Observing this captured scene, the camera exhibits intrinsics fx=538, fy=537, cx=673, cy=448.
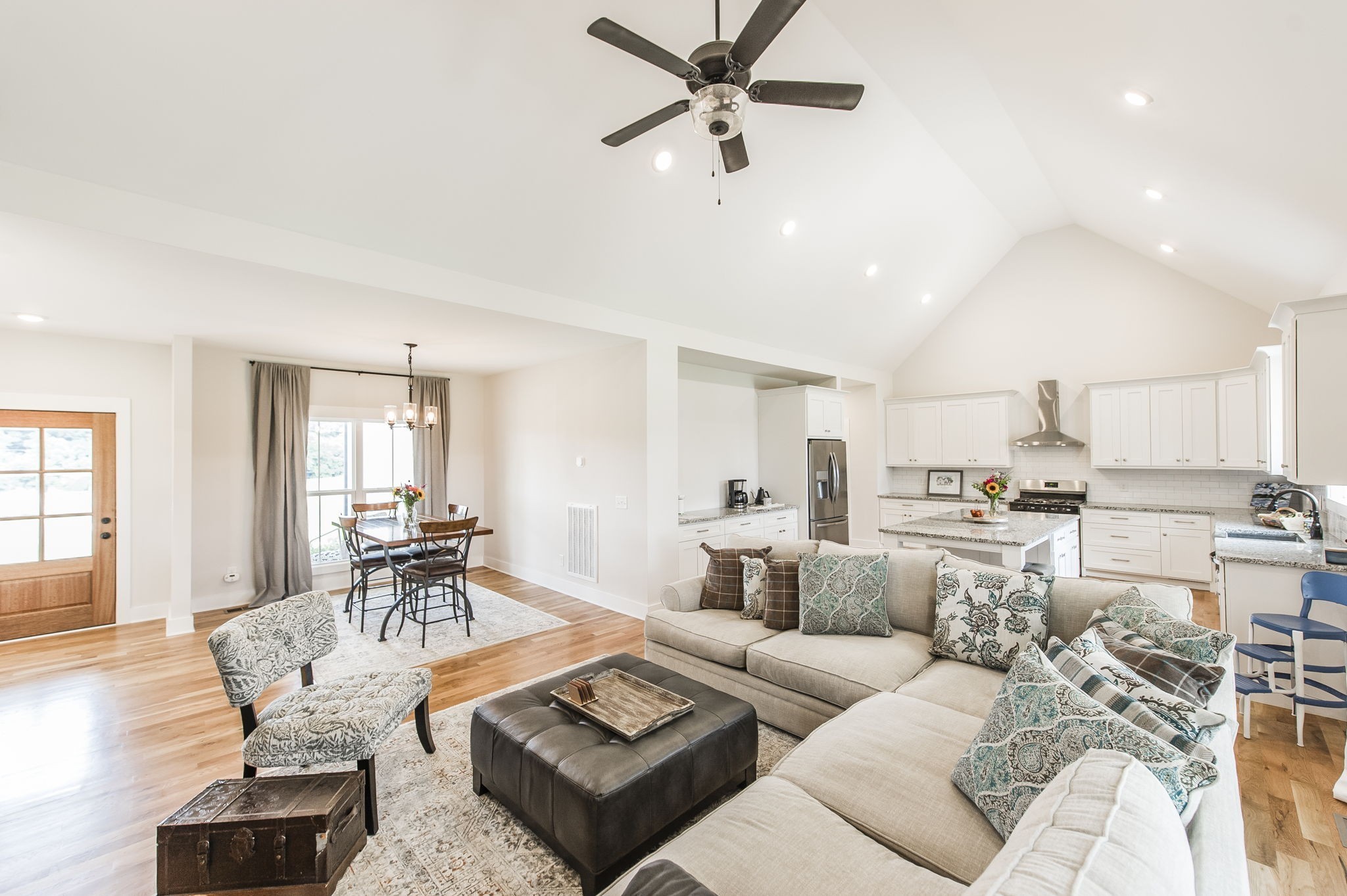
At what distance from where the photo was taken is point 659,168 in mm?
3447

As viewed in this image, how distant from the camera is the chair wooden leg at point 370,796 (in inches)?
84.3

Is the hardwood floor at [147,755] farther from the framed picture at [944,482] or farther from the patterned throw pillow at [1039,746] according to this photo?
the framed picture at [944,482]

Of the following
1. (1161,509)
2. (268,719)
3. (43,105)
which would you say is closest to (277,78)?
(43,105)

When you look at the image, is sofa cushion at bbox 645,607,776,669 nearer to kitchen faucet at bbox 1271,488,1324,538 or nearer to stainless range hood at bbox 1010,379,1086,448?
kitchen faucet at bbox 1271,488,1324,538

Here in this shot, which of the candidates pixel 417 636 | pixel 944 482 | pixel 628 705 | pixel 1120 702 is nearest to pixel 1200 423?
pixel 944 482

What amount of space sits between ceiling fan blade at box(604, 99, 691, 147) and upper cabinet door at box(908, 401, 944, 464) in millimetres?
6487

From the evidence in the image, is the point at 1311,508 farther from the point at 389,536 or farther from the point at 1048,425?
the point at 389,536

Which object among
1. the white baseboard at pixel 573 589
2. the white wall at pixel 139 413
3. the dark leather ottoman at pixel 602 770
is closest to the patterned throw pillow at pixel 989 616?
the dark leather ottoman at pixel 602 770

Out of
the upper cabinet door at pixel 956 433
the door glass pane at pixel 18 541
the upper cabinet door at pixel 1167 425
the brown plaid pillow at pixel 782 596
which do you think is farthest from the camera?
the upper cabinet door at pixel 956 433

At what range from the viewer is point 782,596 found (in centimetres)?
314

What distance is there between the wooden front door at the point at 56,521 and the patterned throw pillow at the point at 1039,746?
22.1 ft

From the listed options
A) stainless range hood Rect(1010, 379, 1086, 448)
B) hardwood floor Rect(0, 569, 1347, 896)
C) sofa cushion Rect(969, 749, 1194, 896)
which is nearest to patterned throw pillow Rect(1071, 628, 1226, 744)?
sofa cushion Rect(969, 749, 1194, 896)

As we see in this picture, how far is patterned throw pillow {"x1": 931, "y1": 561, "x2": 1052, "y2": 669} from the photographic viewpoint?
8.16 ft

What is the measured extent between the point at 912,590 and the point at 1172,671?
138 cm
